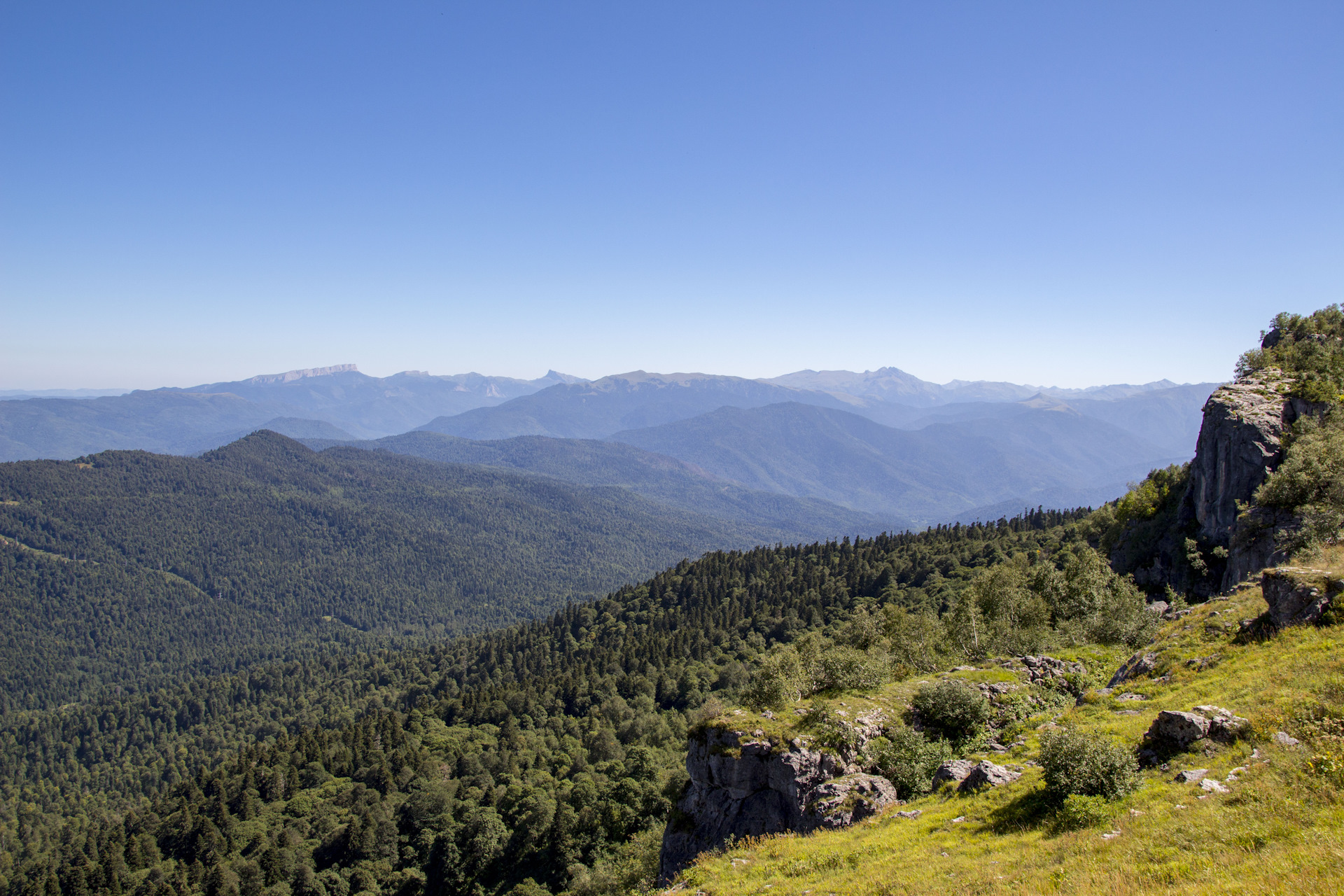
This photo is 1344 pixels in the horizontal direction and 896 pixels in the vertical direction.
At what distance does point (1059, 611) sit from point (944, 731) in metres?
41.9

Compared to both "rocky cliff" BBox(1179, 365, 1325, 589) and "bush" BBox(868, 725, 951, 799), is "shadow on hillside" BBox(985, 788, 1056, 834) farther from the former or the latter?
"rocky cliff" BBox(1179, 365, 1325, 589)

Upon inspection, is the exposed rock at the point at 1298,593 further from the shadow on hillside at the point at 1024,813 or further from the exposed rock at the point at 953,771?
the shadow on hillside at the point at 1024,813

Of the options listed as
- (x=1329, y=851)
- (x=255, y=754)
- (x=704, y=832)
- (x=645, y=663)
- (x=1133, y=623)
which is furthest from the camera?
(x=645, y=663)

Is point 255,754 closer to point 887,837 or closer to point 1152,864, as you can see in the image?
point 887,837

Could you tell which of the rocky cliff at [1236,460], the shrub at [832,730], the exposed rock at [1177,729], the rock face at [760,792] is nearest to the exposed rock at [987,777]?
the exposed rock at [1177,729]

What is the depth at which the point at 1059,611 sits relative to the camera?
7256cm

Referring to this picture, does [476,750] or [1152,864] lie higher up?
[1152,864]

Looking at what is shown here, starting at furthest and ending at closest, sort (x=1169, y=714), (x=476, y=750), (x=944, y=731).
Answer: (x=476, y=750)
(x=944, y=731)
(x=1169, y=714)

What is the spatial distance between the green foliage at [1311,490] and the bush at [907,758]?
37.7 meters

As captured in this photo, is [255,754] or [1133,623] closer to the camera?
[1133,623]

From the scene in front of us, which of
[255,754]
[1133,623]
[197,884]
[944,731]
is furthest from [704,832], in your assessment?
[255,754]

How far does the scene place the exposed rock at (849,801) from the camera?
35.3 m

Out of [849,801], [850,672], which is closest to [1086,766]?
[849,801]

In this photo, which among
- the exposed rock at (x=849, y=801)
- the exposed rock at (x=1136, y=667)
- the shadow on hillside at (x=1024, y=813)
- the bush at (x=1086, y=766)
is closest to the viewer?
the bush at (x=1086, y=766)
